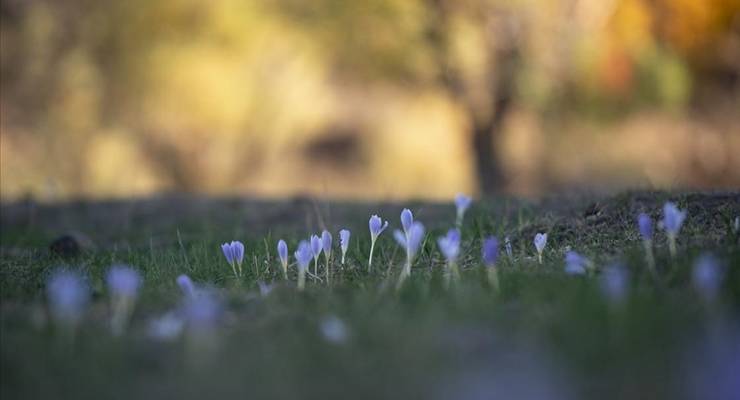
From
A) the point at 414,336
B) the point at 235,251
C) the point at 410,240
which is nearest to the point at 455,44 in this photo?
the point at 235,251

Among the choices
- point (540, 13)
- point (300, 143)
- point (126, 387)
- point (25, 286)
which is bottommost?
point (126, 387)

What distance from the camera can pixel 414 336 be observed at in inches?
80.1

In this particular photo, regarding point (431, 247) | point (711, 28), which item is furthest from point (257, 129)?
point (431, 247)

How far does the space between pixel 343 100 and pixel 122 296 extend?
12.6 m

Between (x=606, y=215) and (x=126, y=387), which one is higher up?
(x=606, y=215)

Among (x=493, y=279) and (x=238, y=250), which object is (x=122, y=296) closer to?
(x=238, y=250)

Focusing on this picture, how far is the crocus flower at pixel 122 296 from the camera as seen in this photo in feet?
6.97

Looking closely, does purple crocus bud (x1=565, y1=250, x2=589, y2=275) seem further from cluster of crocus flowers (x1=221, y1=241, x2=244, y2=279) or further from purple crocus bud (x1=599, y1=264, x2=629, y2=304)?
cluster of crocus flowers (x1=221, y1=241, x2=244, y2=279)

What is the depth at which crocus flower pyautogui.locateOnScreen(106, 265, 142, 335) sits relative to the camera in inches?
83.6

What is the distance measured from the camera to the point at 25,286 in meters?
3.17

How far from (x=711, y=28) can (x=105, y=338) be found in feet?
42.1

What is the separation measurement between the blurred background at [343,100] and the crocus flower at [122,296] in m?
8.25

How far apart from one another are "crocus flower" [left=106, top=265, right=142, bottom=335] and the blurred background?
825cm

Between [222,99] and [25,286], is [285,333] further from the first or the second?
[222,99]
